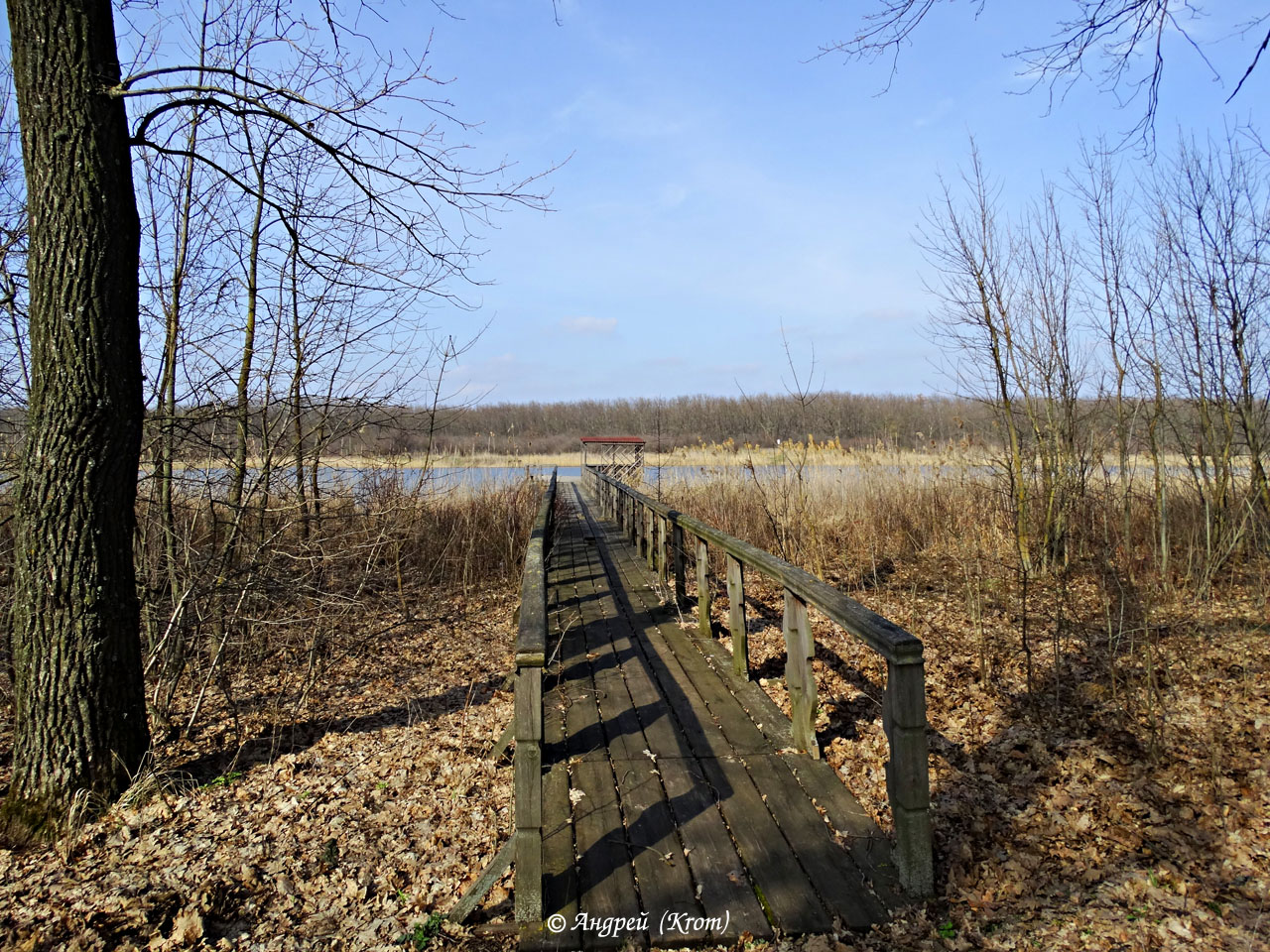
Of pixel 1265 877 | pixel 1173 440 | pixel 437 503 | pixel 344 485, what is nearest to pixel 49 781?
pixel 344 485

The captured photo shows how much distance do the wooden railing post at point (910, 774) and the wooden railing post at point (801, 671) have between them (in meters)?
0.87

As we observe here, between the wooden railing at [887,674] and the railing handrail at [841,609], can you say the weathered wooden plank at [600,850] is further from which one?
the railing handrail at [841,609]

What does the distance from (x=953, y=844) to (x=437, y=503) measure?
28.3ft

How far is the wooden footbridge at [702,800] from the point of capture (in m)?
2.51

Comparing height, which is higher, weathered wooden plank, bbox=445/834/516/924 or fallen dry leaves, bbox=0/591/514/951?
weathered wooden plank, bbox=445/834/516/924

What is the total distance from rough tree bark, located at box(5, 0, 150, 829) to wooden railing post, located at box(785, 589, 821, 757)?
334 centimetres

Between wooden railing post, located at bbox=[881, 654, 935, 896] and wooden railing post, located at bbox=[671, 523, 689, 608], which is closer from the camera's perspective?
wooden railing post, located at bbox=[881, 654, 935, 896]

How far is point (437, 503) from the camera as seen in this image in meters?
10.5

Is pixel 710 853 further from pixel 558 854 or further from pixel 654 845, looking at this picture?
pixel 558 854

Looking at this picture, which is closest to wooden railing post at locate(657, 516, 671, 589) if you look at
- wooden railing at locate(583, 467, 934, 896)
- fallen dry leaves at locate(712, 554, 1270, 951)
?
fallen dry leaves at locate(712, 554, 1270, 951)

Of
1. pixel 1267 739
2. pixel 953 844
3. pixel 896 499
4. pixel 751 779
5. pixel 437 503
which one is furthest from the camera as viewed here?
pixel 896 499

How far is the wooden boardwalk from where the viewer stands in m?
2.51

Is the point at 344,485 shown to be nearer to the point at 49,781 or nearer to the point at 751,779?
the point at 49,781

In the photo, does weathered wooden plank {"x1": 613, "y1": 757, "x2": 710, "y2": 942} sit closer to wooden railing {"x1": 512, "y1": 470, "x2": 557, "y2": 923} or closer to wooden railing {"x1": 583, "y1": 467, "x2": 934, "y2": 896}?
wooden railing {"x1": 512, "y1": 470, "x2": 557, "y2": 923}
